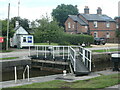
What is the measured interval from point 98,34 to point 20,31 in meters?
23.5

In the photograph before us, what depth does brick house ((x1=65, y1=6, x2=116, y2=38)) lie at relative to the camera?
59469 millimetres

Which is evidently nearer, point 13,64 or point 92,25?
point 13,64

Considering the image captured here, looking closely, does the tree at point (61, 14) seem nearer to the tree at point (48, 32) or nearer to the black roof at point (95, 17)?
the black roof at point (95, 17)

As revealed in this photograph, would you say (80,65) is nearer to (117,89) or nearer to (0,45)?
(117,89)

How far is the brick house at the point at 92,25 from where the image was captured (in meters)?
59.5

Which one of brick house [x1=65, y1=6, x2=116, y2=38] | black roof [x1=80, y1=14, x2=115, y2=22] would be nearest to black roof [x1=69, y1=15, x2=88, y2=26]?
brick house [x1=65, y1=6, x2=116, y2=38]

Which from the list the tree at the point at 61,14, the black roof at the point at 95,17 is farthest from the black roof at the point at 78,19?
the tree at the point at 61,14

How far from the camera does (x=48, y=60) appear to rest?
23.8m

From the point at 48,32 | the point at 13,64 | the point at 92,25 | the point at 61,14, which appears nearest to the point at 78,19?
the point at 92,25

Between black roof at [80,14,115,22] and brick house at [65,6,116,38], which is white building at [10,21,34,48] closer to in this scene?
brick house at [65,6,116,38]

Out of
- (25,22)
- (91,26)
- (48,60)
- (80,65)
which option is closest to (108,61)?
(48,60)

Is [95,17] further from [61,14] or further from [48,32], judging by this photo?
[61,14]

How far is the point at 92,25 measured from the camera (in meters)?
60.1

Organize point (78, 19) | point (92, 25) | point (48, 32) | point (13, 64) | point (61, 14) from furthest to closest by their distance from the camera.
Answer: point (61, 14)
point (78, 19)
point (92, 25)
point (48, 32)
point (13, 64)
